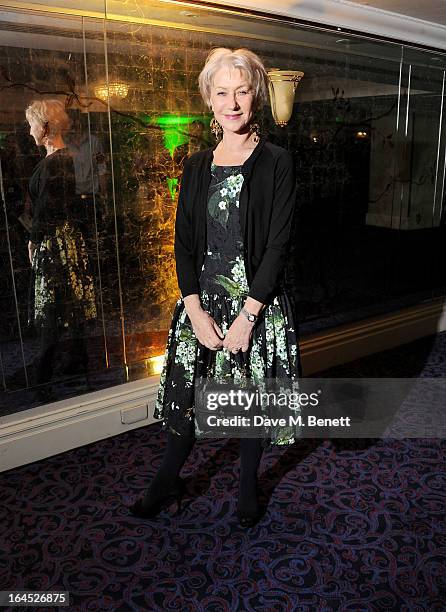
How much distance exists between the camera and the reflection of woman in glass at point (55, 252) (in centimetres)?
237

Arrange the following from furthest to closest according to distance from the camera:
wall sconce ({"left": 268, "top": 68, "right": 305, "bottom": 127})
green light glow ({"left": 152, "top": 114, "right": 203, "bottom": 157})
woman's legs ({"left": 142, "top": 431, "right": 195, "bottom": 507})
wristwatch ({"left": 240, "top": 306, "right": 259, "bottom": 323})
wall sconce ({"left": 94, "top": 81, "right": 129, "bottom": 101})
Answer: wall sconce ({"left": 268, "top": 68, "right": 305, "bottom": 127}), green light glow ({"left": 152, "top": 114, "right": 203, "bottom": 157}), wall sconce ({"left": 94, "top": 81, "right": 129, "bottom": 101}), woman's legs ({"left": 142, "top": 431, "right": 195, "bottom": 507}), wristwatch ({"left": 240, "top": 306, "right": 259, "bottom": 323})

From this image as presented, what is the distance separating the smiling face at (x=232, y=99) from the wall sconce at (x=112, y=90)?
2.64 ft

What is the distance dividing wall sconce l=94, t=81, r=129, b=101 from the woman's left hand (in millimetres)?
1247

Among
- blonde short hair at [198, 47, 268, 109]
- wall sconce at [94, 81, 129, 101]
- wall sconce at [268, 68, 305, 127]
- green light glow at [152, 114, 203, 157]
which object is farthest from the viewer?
wall sconce at [268, 68, 305, 127]

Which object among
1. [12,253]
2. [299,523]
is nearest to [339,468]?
[299,523]

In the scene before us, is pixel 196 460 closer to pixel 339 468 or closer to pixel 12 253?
pixel 339 468

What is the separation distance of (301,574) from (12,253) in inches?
66.1

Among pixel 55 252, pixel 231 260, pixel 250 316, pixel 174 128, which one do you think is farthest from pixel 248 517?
pixel 174 128

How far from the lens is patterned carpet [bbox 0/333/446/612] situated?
1812 mm

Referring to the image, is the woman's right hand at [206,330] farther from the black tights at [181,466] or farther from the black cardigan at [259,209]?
the black tights at [181,466]

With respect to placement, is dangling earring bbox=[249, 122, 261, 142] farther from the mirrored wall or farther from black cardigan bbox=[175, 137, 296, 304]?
the mirrored wall

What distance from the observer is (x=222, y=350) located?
78.7 inches

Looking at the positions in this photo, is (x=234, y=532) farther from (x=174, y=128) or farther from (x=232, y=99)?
(x=174, y=128)

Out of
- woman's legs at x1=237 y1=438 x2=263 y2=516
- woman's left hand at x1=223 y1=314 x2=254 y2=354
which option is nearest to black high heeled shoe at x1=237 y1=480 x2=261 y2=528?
woman's legs at x1=237 y1=438 x2=263 y2=516
